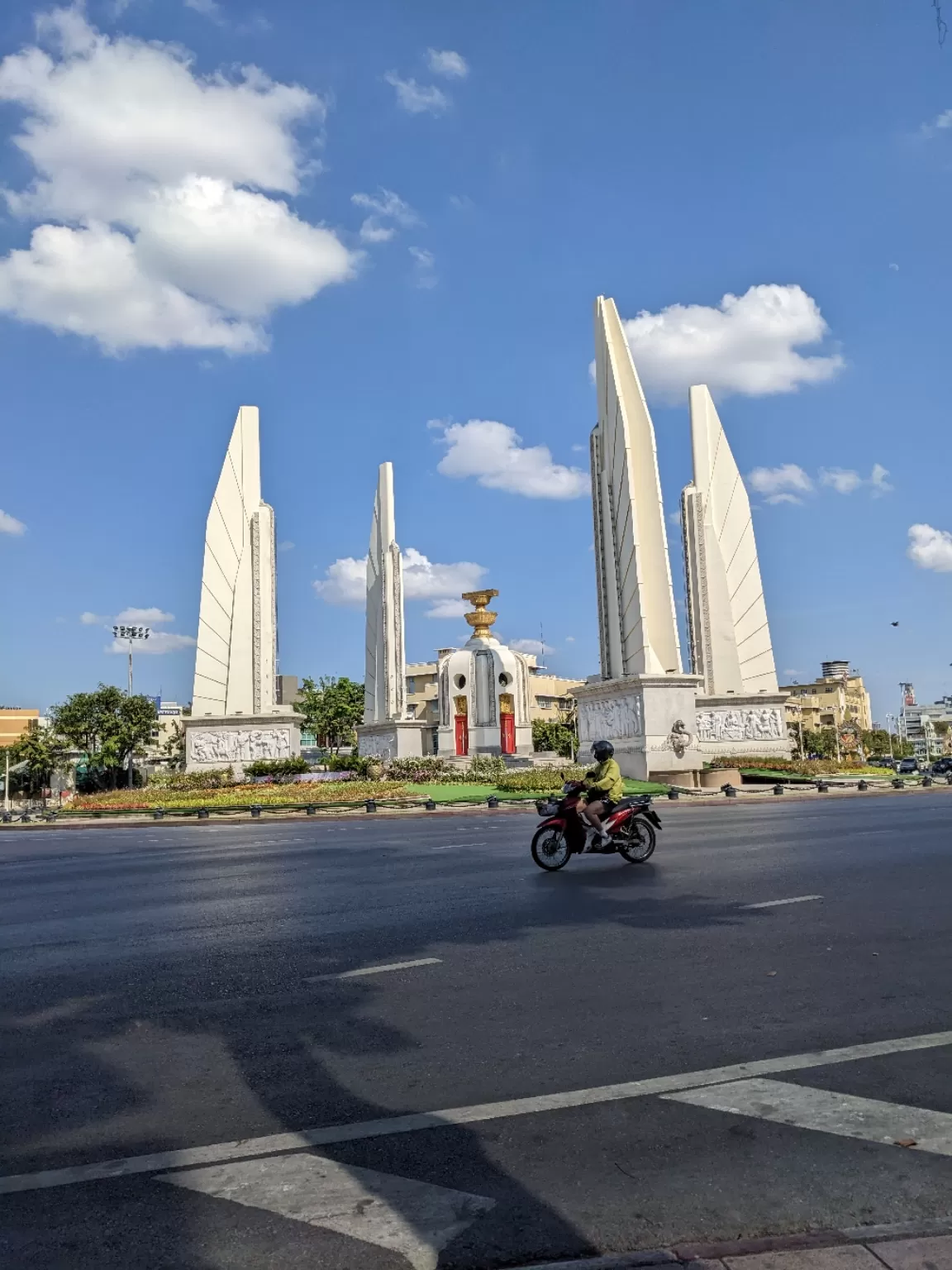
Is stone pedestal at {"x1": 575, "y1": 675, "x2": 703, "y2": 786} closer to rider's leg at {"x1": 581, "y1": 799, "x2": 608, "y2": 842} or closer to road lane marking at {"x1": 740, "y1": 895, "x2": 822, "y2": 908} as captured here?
rider's leg at {"x1": 581, "y1": 799, "x2": 608, "y2": 842}

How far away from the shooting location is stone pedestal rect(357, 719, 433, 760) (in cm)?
4797

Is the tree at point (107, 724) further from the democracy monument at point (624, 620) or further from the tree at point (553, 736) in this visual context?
the tree at point (553, 736)

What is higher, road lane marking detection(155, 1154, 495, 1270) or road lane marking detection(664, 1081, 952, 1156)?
road lane marking detection(664, 1081, 952, 1156)

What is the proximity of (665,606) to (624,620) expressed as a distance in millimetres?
2057

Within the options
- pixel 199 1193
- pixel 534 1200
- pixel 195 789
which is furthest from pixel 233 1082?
pixel 195 789

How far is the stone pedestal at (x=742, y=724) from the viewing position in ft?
132

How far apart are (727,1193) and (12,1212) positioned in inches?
82.2

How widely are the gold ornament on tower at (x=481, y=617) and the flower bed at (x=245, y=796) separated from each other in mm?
30737

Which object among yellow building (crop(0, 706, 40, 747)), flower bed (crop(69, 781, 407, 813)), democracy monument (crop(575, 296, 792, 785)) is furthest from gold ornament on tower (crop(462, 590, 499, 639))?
yellow building (crop(0, 706, 40, 747))

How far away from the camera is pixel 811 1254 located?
2596 mm

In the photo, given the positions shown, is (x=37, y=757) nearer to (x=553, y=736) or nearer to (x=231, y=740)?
(x=231, y=740)

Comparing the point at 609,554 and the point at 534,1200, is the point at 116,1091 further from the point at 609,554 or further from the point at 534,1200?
the point at 609,554

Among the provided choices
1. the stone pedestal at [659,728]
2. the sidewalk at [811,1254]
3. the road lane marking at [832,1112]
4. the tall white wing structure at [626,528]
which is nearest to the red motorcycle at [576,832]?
the road lane marking at [832,1112]

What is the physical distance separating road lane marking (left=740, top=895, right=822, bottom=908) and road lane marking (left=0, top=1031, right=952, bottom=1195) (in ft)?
11.9
